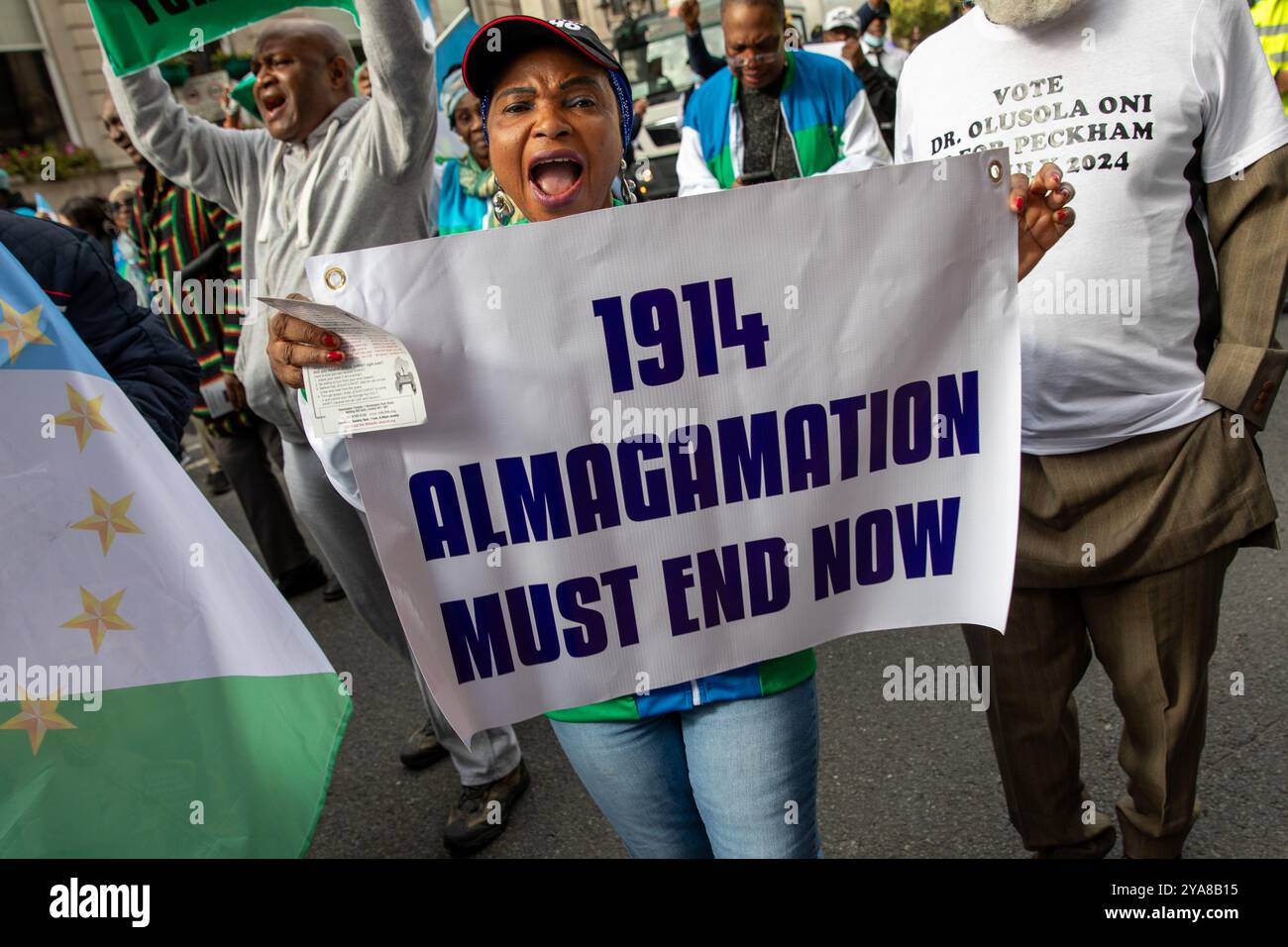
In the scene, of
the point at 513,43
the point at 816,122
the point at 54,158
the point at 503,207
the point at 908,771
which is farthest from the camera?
the point at 54,158

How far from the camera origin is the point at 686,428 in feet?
5.27

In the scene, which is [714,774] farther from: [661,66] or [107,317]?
[661,66]

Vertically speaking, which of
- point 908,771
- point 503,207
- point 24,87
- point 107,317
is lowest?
point 908,771

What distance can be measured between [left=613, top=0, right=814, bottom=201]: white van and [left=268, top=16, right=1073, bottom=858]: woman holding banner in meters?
10.5

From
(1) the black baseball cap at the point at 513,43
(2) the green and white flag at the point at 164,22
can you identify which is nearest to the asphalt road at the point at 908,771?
(1) the black baseball cap at the point at 513,43

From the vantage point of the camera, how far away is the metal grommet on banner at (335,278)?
1467 mm

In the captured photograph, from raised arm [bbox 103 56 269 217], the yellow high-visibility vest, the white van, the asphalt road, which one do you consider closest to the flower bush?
the white van

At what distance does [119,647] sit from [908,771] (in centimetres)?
210

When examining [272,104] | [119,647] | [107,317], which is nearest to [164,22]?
[272,104]

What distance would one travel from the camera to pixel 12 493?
157 centimetres

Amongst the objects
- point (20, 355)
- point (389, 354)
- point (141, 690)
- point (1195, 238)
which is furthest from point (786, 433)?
point (20, 355)

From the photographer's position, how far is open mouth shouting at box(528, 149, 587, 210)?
1.61 meters

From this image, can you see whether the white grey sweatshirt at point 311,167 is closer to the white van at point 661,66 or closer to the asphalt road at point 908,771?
the asphalt road at point 908,771
